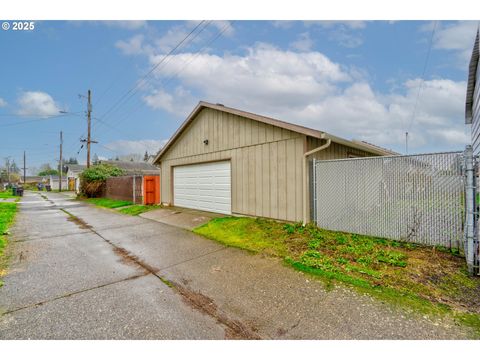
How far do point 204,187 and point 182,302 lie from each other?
6.60m

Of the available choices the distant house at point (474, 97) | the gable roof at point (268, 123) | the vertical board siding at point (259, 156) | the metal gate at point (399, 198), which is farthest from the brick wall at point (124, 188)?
the distant house at point (474, 97)

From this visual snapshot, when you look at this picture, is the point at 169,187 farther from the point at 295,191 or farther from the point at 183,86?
the point at 295,191

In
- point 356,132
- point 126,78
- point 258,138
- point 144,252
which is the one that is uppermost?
point 126,78

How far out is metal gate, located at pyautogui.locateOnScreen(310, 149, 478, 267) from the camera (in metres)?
3.94

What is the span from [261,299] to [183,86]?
1039 cm

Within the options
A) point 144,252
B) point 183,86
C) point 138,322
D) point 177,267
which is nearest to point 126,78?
point 183,86

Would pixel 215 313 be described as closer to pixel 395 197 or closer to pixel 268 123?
pixel 395 197

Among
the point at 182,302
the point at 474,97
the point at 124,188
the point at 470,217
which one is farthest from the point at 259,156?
the point at 124,188

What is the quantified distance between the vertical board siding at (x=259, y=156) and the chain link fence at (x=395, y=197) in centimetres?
62

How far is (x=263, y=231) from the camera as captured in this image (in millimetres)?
5766

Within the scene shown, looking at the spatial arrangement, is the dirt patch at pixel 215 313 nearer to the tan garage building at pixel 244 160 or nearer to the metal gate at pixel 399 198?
the metal gate at pixel 399 198

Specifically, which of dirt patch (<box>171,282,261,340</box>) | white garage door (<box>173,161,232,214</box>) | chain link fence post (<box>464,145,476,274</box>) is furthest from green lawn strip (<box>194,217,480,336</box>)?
white garage door (<box>173,161,232,214</box>)

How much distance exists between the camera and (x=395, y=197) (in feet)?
15.2

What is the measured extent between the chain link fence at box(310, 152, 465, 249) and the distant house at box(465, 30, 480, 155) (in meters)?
3.51
